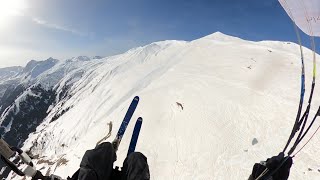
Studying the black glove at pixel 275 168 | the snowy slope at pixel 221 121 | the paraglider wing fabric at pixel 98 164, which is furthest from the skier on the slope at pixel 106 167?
the snowy slope at pixel 221 121

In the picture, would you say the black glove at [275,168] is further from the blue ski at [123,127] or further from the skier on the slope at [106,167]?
the blue ski at [123,127]

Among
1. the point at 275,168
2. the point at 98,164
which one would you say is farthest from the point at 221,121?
the point at 275,168

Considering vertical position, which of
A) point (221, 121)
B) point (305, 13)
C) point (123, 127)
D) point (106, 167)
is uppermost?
point (221, 121)

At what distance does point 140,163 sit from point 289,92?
2150 cm

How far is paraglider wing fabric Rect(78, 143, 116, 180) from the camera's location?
4789 mm

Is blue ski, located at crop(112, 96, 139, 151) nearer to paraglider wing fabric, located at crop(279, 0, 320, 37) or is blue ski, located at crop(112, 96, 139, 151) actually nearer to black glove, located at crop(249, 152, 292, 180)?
black glove, located at crop(249, 152, 292, 180)

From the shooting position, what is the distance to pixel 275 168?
3688 mm

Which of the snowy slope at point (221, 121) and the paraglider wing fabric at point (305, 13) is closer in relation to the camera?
the paraglider wing fabric at point (305, 13)

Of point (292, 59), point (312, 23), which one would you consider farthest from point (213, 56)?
point (312, 23)

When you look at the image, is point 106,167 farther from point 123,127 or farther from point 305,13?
point 305,13

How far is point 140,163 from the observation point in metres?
5.10

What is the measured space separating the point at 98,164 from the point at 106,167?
166 mm

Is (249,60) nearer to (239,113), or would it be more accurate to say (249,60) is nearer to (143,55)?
(239,113)

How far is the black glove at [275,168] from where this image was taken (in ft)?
12.0
